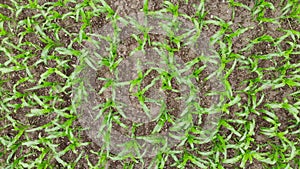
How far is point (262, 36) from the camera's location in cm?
217

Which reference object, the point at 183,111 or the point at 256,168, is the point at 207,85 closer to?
the point at 183,111

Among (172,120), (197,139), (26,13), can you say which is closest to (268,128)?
(197,139)

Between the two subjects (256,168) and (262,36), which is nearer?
(262,36)

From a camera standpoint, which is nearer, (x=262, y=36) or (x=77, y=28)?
(x=262, y=36)

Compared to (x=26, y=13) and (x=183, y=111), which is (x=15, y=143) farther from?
(x=183, y=111)

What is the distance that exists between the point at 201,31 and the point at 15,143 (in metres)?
1.45

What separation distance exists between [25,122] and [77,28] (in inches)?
28.7

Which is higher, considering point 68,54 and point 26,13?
point 26,13

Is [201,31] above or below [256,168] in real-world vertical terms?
above

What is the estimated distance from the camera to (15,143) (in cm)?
235

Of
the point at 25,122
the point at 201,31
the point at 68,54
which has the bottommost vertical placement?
the point at 25,122

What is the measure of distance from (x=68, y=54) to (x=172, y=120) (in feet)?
2.62

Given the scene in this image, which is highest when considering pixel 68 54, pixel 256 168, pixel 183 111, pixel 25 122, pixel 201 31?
pixel 201 31

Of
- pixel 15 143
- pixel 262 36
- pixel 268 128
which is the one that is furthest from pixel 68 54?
pixel 268 128
